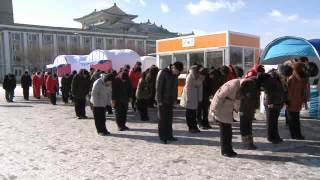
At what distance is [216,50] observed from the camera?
1545 centimetres

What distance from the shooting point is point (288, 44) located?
1274 cm

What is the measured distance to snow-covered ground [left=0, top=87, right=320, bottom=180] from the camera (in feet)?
20.9

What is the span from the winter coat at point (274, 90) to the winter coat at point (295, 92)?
1.18 feet

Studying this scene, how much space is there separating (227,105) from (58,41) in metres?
71.2

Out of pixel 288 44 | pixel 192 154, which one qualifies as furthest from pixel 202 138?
pixel 288 44

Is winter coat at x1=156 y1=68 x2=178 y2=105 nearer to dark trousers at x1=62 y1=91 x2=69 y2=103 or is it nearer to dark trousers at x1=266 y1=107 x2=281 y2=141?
dark trousers at x1=266 y1=107 x2=281 y2=141

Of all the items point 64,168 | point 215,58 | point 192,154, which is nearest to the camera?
point 64,168

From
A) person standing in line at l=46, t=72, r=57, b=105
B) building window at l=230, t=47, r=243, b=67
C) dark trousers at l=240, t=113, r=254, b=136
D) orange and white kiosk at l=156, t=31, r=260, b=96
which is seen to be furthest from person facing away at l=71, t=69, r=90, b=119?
dark trousers at l=240, t=113, r=254, b=136

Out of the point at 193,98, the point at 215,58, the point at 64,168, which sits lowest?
the point at 64,168

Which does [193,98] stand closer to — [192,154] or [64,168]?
[192,154]

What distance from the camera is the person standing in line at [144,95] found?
1259cm

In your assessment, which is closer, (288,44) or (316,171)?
(316,171)

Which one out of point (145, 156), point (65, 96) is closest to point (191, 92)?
point (145, 156)

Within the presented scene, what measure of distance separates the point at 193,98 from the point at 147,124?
98.4 inches
